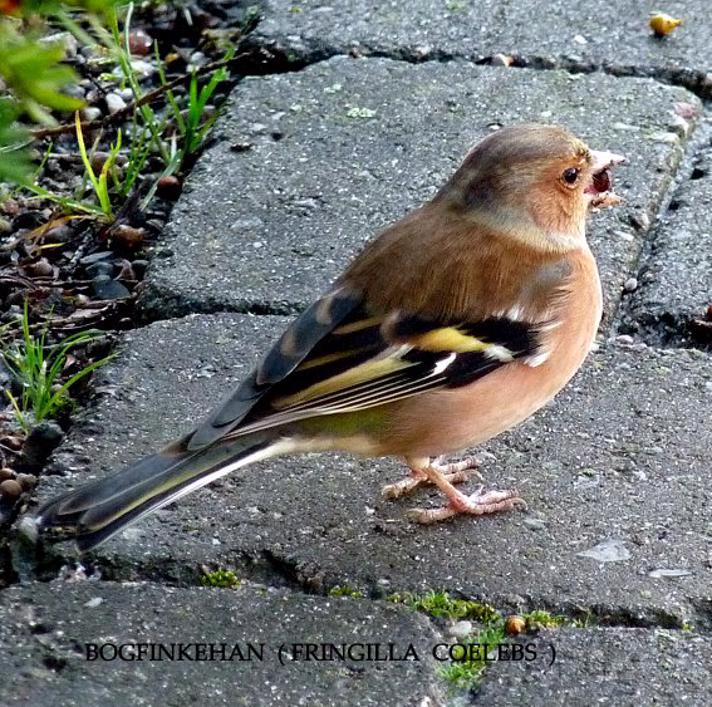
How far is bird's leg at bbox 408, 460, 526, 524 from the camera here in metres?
3.12

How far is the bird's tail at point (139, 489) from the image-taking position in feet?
8.75

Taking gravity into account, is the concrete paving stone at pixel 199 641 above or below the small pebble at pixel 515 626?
above

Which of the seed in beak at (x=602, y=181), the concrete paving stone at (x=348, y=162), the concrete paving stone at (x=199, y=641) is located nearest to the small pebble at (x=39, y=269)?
the concrete paving stone at (x=348, y=162)

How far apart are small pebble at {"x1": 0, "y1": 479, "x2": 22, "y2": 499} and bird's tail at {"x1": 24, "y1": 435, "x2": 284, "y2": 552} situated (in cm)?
40

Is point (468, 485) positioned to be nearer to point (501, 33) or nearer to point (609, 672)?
point (609, 672)

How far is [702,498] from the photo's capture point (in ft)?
10.3

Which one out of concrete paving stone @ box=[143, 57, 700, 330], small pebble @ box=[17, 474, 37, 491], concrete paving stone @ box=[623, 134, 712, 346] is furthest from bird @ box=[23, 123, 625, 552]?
concrete paving stone @ box=[143, 57, 700, 330]

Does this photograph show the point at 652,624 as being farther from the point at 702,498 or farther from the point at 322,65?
the point at 322,65

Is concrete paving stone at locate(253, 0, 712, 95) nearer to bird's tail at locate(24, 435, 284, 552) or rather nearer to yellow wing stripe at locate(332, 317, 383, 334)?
yellow wing stripe at locate(332, 317, 383, 334)

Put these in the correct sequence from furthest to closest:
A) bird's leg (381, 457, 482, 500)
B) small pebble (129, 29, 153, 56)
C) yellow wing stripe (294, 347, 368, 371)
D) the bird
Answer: small pebble (129, 29, 153, 56) → bird's leg (381, 457, 482, 500) → yellow wing stripe (294, 347, 368, 371) → the bird

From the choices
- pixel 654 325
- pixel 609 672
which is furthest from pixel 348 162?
pixel 609 672

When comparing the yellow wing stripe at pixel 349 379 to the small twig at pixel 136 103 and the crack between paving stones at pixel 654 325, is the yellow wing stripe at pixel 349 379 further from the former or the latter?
the small twig at pixel 136 103

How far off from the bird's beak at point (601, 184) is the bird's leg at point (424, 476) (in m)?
0.74

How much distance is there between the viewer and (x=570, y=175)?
3.45 m
